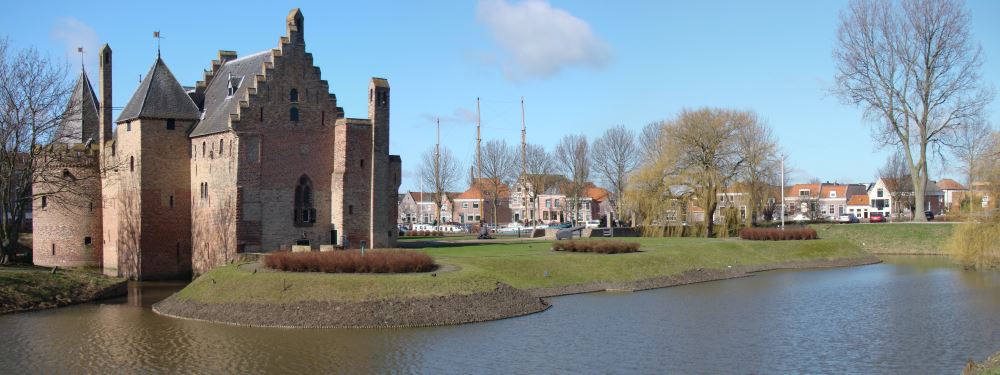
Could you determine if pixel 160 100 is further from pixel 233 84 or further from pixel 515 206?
pixel 515 206

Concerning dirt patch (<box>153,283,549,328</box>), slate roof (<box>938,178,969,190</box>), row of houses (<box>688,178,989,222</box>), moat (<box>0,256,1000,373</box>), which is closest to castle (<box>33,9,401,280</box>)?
moat (<box>0,256,1000,373</box>)

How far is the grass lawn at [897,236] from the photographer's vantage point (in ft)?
241

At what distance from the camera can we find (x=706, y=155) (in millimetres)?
78000

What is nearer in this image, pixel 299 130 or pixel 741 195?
pixel 299 130

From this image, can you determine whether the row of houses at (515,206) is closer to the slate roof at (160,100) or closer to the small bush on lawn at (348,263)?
the slate roof at (160,100)

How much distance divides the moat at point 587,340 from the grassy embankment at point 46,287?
1674 millimetres

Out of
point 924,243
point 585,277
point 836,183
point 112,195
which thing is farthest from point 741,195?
point 836,183

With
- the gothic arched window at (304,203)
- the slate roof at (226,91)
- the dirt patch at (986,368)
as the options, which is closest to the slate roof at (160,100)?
the slate roof at (226,91)

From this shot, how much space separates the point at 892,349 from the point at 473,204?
374 feet

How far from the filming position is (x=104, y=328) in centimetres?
3506

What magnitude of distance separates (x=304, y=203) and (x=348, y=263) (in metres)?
16.5

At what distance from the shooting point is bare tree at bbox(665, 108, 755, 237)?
7656cm

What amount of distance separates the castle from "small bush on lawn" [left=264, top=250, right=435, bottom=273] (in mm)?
12193

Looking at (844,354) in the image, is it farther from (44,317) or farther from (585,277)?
(44,317)
